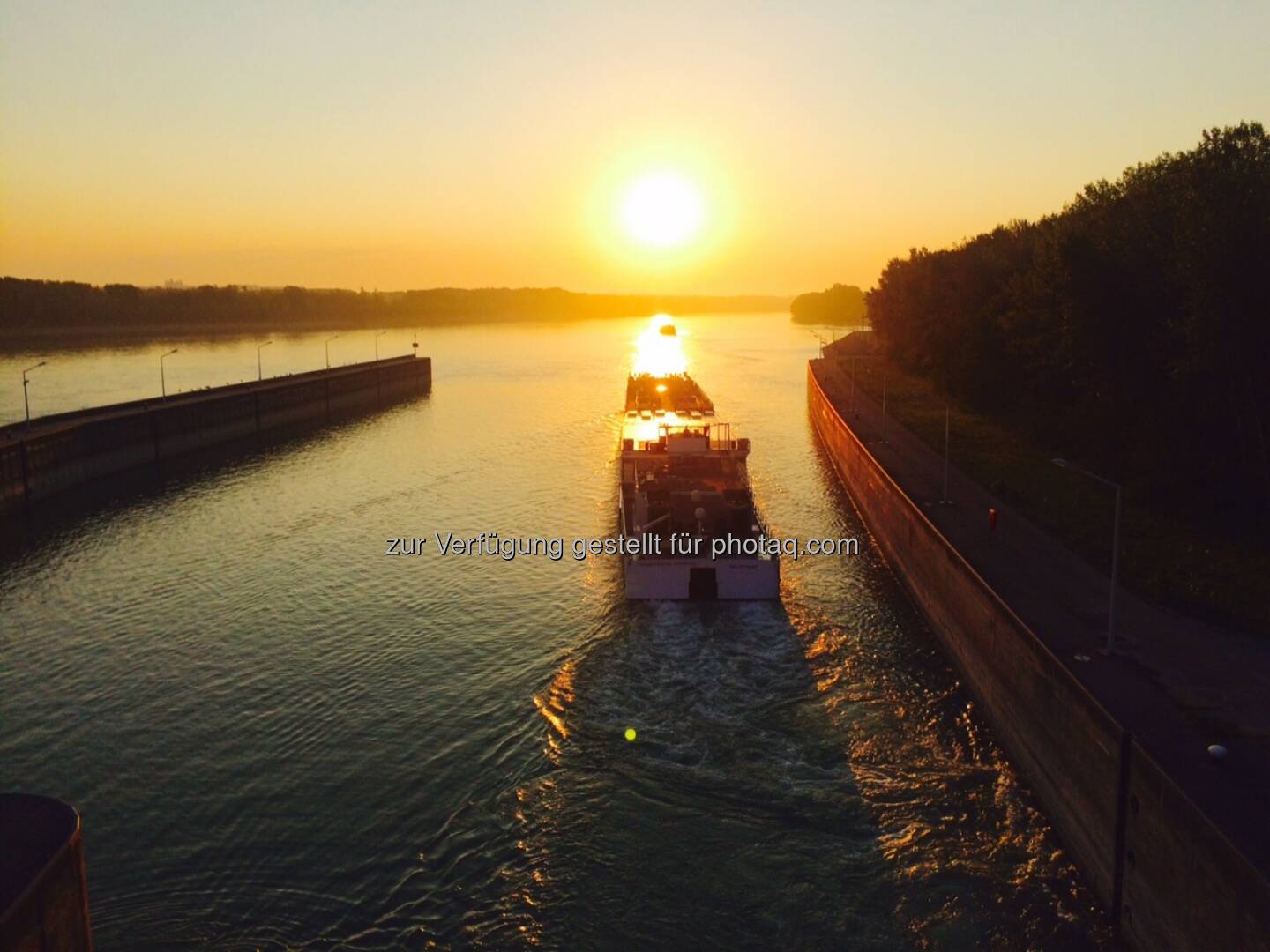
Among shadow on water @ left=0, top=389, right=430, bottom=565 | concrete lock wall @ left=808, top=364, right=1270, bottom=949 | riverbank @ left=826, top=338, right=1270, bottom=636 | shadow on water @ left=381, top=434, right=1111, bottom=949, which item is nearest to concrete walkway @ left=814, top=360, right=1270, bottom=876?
concrete lock wall @ left=808, top=364, right=1270, bottom=949

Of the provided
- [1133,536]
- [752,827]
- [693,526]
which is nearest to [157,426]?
[693,526]

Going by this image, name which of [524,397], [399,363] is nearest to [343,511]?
[524,397]

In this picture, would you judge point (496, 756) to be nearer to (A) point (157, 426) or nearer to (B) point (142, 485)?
(B) point (142, 485)


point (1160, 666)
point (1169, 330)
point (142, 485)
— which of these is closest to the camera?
point (1160, 666)

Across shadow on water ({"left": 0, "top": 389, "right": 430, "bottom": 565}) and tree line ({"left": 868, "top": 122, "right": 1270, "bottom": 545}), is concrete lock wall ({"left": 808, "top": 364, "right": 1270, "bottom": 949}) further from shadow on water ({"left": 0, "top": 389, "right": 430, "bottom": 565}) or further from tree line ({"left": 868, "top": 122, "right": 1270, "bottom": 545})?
shadow on water ({"left": 0, "top": 389, "right": 430, "bottom": 565})

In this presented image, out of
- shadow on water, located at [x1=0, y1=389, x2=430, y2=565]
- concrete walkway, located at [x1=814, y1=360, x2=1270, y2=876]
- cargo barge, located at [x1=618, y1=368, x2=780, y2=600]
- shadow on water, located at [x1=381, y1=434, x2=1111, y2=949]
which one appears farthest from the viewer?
shadow on water, located at [x1=0, y1=389, x2=430, y2=565]

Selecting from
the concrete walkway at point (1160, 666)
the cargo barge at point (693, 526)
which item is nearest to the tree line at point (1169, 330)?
the concrete walkway at point (1160, 666)
